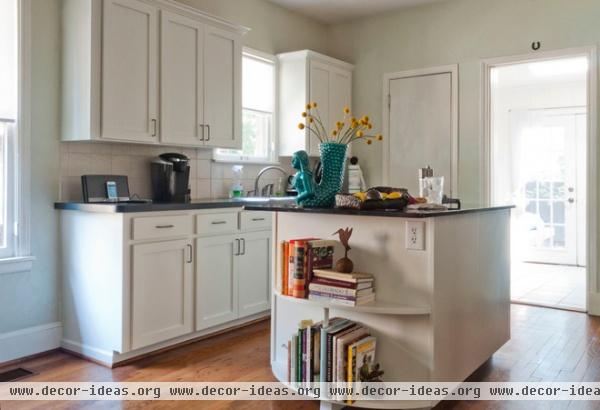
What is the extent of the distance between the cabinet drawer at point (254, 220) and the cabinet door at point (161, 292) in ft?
1.78

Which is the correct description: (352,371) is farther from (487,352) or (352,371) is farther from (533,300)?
(533,300)

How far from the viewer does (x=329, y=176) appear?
266 cm

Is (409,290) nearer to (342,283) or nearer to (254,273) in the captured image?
(342,283)

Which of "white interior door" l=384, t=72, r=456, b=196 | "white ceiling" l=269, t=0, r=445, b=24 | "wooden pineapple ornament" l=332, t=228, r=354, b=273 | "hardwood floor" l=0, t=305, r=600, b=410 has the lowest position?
"hardwood floor" l=0, t=305, r=600, b=410

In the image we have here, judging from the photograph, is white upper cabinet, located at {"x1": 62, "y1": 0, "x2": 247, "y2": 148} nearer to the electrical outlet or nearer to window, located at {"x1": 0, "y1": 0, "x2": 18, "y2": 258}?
window, located at {"x1": 0, "y1": 0, "x2": 18, "y2": 258}

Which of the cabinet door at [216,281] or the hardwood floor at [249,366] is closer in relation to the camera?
the hardwood floor at [249,366]

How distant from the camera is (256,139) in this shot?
4.89m

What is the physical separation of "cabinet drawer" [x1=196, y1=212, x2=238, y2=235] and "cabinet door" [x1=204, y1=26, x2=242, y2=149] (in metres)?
0.63

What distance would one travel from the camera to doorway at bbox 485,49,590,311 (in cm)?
698

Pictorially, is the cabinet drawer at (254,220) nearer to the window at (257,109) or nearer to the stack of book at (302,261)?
the window at (257,109)

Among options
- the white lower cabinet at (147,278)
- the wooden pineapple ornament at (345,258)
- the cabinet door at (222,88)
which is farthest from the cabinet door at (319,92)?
the wooden pineapple ornament at (345,258)

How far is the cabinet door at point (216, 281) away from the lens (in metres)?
3.49

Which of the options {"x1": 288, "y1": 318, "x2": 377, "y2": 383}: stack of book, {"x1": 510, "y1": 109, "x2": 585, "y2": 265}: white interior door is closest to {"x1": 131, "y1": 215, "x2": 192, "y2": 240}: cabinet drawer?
{"x1": 288, "y1": 318, "x2": 377, "y2": 383}: stack of book

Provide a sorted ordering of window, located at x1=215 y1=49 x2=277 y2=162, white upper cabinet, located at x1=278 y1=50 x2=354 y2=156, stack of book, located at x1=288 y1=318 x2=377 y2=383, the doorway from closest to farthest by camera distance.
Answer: stack of book, located at x1=288 y1=318 x2=377 y2=383, window, located at x1=215 y1=49 x2=277 y2=162, white upper cabinet, located at x1=278 y1=50 x2=354 y2=156, the doorway
